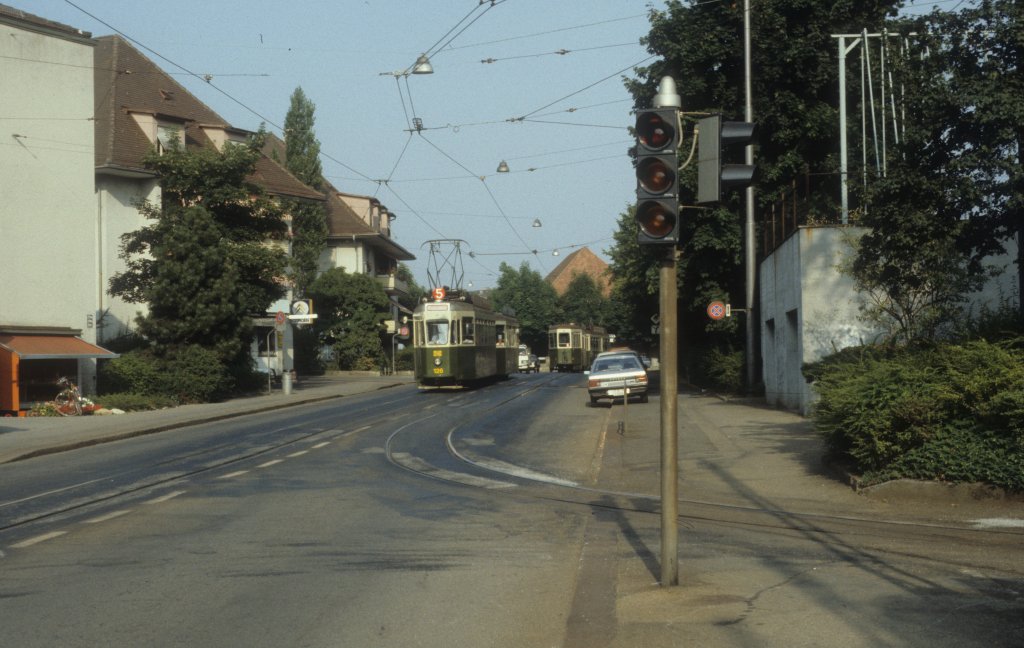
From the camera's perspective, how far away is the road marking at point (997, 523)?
34.2 feet

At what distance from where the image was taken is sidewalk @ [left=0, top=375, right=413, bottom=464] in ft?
73.8

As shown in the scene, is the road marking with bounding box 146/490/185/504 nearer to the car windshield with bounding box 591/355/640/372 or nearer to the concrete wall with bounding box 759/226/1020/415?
the concrete wall with bounding box 759/226/1020/415

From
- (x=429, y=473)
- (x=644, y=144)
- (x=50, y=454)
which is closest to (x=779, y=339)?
(x=429, y=473)

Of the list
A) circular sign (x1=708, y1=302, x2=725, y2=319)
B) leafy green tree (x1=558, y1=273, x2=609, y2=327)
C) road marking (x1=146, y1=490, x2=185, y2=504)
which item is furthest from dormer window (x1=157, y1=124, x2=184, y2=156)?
leafy green tree (x1=558, y1=273, x2=609, y2=327)

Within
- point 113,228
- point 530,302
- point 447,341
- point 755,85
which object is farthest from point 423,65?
point 530,302

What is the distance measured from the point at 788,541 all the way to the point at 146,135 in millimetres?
42268

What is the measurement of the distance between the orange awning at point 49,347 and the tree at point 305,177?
88.6ft

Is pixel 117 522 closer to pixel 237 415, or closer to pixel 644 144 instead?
pixel 644 144

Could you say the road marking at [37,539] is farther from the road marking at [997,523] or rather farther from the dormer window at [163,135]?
the dormer window at [163,135]

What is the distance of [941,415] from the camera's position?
12.2 meters

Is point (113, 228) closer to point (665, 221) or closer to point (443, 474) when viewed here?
point (443, 474)

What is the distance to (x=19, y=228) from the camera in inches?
1378

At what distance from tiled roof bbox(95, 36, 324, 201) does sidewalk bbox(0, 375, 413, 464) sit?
1023 cm

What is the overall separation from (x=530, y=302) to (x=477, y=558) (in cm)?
11018
